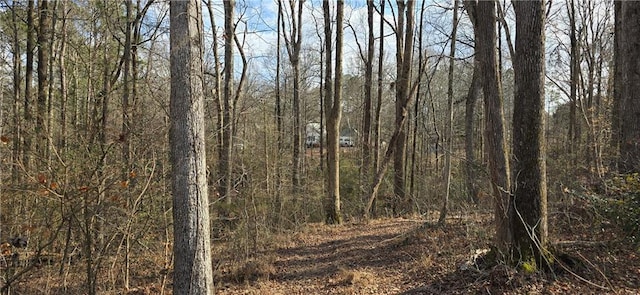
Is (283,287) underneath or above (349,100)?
underneath

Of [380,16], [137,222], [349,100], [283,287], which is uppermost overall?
[380,16]

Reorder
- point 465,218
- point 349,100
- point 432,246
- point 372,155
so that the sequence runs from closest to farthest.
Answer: point 432,246, point 465,218, point 372,155, point 349,100

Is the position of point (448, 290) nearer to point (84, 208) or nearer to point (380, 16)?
point (84, 208)

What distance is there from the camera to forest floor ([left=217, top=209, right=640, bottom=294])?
15.6 feet

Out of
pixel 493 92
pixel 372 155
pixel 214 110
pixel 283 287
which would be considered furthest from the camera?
→ pixel 372 155

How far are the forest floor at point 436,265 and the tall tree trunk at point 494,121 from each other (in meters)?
0.60

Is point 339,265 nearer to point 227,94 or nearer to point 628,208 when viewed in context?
point 628,208

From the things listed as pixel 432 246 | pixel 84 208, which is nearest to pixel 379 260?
pixel 432 246

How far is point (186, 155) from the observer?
4816mm

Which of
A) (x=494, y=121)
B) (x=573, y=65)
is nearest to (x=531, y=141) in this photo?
(x=494, y=121)

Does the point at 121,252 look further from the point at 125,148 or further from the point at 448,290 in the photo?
the point at 448,290

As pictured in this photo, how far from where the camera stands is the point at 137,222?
20.1 feet

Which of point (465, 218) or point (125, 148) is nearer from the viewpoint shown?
point (125, 148)

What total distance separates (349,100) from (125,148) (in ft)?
76.4
